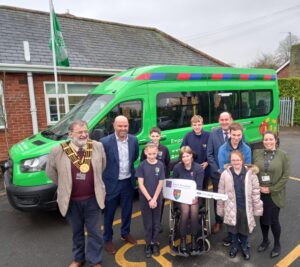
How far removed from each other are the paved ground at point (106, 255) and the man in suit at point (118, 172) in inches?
16.3

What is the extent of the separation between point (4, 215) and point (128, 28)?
38.1ft

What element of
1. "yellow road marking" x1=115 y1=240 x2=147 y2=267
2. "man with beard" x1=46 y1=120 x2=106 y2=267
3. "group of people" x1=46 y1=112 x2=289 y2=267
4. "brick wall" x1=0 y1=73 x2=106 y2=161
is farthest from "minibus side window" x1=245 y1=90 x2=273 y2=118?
"brick wall" x1=0 y1=73 x2=106 y2=161

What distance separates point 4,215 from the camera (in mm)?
4594

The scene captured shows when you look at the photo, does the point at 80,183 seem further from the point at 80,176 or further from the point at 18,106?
the point at 18,106

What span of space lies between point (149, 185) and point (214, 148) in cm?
112

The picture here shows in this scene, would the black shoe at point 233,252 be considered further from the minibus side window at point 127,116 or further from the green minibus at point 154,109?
the minibus side window at point 127,116

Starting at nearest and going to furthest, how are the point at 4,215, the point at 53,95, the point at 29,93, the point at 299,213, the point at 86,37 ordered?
the point at 299,213
the point at 4,215
the point at 29,93
the point at 53,95
the point at 86,37

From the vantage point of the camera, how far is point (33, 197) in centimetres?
373

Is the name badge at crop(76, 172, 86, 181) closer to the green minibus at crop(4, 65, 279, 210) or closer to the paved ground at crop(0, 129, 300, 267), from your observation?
the green minibus at crop(4, 65, 279, 210)

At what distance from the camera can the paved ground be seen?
3.08 metres

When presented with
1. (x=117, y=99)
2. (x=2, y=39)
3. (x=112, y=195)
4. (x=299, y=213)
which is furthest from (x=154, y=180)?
(x=2, y=39)

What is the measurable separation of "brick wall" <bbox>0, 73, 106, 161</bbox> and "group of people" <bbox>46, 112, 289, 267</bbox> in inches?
215

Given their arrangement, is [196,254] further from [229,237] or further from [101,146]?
[101,146]

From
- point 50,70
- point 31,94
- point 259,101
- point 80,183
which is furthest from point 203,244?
point 50,70
